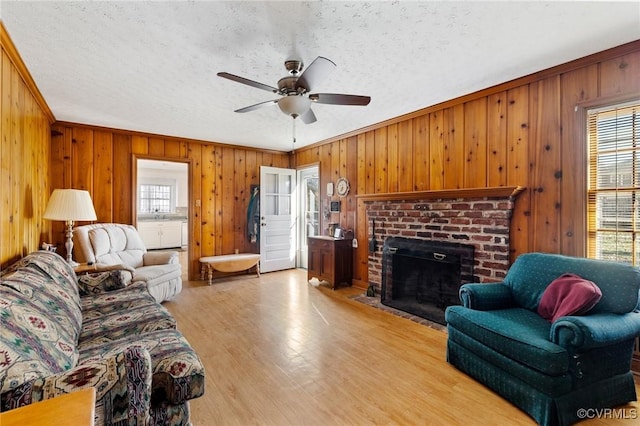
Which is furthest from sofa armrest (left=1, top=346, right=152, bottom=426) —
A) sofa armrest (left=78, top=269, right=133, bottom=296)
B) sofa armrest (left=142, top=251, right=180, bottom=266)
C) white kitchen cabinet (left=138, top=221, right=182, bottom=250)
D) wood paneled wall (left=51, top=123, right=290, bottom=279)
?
white kitchen cabinet (left=138, top=221, right=182, bottom=250)

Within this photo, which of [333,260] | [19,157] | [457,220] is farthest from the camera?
[333,260]

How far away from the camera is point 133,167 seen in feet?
15.1

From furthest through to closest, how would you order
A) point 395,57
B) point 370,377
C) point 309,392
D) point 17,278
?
1. point 395,57
2. point 370,377
3. point 309,392
4. point 17,278

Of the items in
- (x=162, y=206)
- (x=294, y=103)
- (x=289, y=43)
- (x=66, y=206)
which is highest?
(x=289, y=43)

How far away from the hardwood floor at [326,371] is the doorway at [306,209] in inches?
89.2

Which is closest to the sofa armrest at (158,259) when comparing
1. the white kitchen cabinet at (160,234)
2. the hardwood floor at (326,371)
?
the hardwood floor at (326,371)

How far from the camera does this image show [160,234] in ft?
27.0

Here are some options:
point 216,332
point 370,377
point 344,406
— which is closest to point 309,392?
point 344,406

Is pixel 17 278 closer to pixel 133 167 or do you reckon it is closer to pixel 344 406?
pixel 344 406

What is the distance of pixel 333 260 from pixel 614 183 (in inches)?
126

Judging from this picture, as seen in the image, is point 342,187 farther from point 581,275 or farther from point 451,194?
point 581,275

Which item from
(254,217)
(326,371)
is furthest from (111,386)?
(254,217)

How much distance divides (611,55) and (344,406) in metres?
3.25
